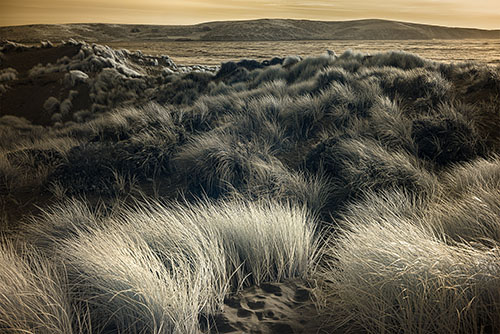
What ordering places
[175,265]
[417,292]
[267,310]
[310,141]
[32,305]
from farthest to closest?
1. [310,141]
2. [175,265]
3. [267,310]
4. [32,305]
5. [417,292]

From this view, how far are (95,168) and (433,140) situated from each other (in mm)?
5324

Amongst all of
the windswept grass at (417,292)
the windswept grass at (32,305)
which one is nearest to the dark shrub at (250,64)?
the windswept grass at (417,292)

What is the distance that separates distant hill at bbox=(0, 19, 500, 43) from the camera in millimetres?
38031

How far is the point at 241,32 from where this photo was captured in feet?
165

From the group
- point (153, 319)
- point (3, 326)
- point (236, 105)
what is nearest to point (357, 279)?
point (153, 319)

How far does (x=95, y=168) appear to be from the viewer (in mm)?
6098

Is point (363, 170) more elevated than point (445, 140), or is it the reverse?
point (445, 140)

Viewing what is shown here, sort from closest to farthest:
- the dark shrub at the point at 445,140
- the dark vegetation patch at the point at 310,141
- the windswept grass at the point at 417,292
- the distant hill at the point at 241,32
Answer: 1. the windswept grass at the point at 417,292
2. the dark vegetation patch at the point at 310,141
3. the dark shrub at the point at 445,140
4. the distant hill at the point at 241,32

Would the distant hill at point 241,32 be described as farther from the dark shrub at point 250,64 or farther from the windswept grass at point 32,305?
the windswept grass at point 32,305

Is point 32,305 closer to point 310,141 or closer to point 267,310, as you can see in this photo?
point 267,310

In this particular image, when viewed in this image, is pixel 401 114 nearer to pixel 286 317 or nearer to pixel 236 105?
pixel 236 105

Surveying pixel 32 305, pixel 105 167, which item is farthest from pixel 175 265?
pixel 105 167

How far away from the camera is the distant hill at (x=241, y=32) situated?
38.0 meters

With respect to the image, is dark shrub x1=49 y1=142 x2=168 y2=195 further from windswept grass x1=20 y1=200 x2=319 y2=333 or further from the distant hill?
the distant hill
